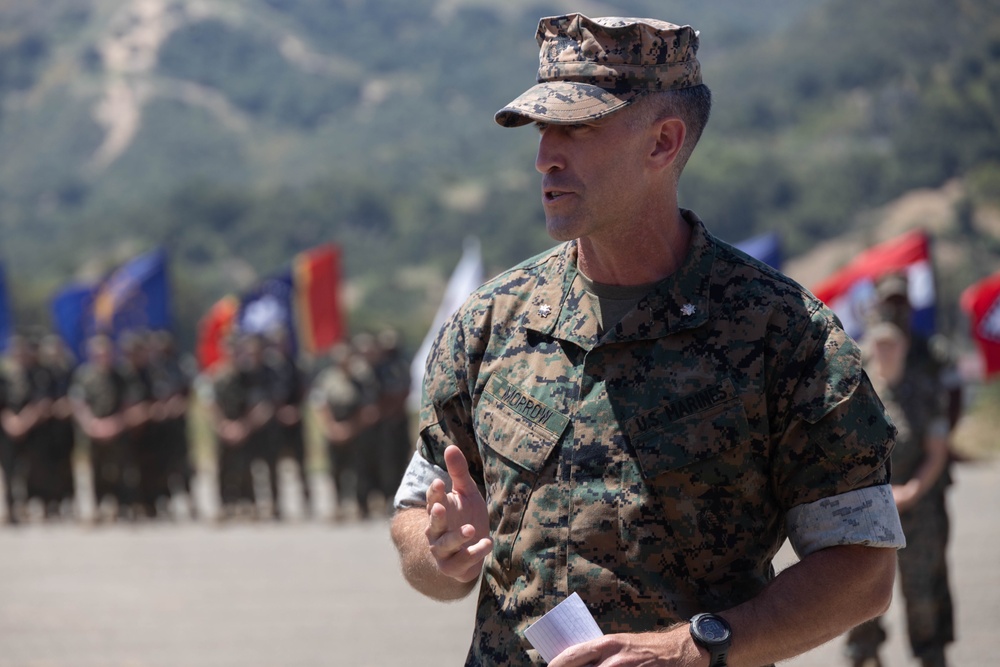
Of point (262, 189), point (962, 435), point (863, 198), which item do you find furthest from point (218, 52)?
point (962, 435)

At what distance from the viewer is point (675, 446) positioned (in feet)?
8.53

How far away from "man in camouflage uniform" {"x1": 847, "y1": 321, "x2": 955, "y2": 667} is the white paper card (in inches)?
164

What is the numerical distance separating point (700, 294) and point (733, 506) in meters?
0.37

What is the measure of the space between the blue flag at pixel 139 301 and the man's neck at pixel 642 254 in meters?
16.4

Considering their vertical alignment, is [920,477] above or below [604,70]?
below

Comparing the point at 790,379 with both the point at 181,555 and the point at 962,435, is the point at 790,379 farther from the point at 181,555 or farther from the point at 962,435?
the point at 962,435

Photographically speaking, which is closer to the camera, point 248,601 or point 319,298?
point 248,601

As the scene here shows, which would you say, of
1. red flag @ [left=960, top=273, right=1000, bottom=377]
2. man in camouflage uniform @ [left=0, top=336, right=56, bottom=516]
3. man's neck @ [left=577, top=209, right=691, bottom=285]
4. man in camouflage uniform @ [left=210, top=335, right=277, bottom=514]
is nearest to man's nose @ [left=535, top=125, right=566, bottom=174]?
man's neck @ [left=577, top=209, right=691, bottom=285]

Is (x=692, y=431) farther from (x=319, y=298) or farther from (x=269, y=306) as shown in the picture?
(x=319, y=298)

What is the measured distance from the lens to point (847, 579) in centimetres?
255

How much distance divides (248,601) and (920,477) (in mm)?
5700

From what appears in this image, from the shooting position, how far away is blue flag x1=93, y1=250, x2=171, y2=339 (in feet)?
61.9

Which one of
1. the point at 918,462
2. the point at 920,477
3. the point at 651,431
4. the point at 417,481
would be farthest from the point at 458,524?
the point at 918,462

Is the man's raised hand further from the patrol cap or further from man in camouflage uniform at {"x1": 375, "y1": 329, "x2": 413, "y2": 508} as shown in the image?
man in camouflage uniform at {"x1": 375, "y1": 329, "x2": 413, "y2": 508}
